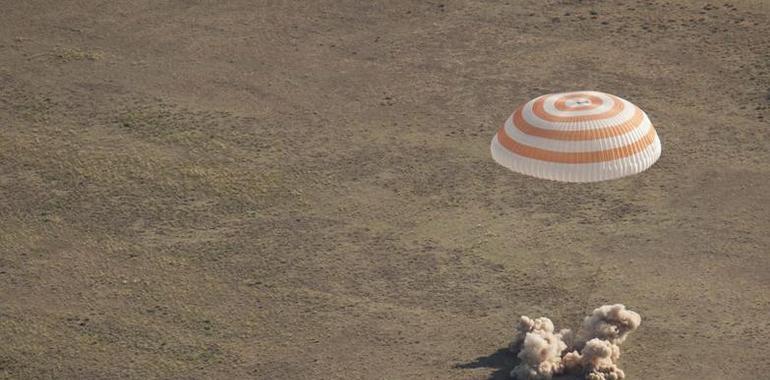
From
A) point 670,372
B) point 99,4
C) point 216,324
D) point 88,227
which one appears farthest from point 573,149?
point 99,4

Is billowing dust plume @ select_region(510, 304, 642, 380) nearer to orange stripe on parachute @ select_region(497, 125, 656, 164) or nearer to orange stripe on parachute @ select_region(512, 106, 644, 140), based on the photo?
orange stripe on parachute @ select_region(497, 125, 656, 164)

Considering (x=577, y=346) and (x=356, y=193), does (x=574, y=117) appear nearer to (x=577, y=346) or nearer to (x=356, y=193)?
(x=577, y=346)

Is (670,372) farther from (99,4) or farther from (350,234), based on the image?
(99,4)

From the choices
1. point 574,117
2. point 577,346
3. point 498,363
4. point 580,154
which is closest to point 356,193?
point 574,117

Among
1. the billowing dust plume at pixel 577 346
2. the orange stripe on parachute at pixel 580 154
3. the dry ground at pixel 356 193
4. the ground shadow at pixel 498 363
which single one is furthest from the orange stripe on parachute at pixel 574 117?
the ground shadow at pixel 498 363

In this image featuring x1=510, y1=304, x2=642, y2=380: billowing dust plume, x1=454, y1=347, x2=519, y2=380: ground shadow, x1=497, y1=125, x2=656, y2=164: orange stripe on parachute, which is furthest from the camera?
x1=497, y1=125, x2=656, y2=164: orange stripe on parachute

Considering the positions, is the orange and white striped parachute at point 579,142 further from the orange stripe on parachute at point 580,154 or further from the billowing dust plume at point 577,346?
the billowing dust plume at point 577,346

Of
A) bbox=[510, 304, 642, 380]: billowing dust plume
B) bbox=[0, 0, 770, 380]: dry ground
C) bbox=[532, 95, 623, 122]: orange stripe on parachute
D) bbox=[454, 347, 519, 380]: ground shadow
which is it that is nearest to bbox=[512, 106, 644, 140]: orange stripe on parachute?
bbox=[532, 95, 623, 122]: orange stripe on parachute
